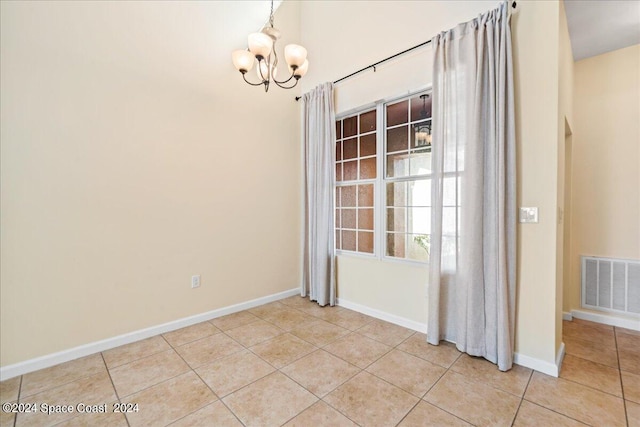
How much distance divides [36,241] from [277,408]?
87.7 inches

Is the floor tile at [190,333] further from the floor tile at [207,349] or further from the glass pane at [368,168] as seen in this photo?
the glass pane at [368,168]

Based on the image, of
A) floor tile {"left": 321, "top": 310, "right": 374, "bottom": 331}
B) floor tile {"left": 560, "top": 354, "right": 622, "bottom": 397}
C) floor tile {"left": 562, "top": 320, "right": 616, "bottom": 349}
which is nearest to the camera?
floor tile {"left": 560, "top": 354, "right": 622, "bottom": 397}

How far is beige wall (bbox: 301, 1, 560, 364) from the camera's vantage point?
2021mm

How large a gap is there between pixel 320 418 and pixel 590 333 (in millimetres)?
2856

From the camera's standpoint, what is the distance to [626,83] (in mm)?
2875

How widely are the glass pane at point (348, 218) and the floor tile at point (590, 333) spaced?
2.37 metres

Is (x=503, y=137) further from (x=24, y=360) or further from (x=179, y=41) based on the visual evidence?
(x=24, y=360)

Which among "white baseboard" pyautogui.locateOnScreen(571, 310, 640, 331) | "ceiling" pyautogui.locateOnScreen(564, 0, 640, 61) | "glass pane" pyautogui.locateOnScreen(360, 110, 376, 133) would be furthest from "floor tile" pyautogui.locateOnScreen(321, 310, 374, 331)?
"ceiling" pyautogui.locateOnScreen(564, 0, 640, 61)

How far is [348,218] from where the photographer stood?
356 centimetres

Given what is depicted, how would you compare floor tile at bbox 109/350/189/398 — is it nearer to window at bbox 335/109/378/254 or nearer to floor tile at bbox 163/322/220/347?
floor tile at bbox 163/322/220/347

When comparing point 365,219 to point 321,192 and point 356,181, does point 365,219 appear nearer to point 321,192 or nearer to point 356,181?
point 356,181

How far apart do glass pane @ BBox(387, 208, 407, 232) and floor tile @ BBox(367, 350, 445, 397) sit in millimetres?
1240

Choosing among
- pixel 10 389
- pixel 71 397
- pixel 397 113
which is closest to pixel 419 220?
pixel 397 113

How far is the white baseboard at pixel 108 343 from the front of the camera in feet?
6.86
